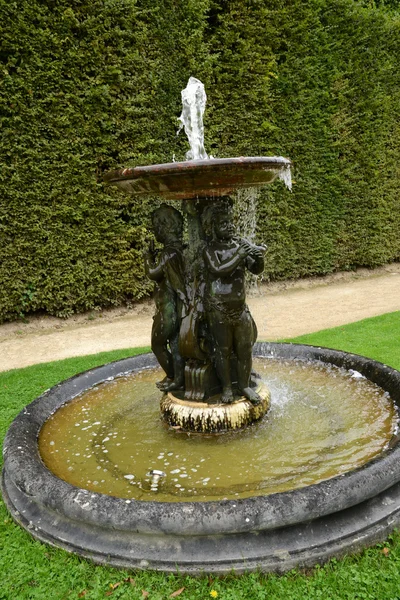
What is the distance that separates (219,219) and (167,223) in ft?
1.87

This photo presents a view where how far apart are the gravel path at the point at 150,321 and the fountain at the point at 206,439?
3.65 metres

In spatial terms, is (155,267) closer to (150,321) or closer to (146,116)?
(150,321)

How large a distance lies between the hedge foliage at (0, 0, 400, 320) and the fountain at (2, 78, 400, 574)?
5637mm

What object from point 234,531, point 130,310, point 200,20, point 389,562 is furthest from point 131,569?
point 200,20

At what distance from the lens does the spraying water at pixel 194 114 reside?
4730 millimetres

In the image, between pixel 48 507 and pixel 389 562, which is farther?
pixel 48 507

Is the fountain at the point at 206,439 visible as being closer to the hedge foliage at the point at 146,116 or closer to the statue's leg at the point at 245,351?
the statue's leg at the point at 245,351

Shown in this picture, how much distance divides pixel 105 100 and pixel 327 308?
655cm

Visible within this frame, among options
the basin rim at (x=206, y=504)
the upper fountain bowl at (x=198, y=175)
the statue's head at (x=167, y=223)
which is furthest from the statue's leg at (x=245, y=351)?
the basin rim at (x=206, y=504)

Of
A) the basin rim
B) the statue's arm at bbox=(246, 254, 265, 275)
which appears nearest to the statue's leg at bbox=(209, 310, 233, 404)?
the statue's arm at bbox=(246, 254, 265, 275)

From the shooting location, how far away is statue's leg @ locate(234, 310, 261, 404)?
14.0 ft

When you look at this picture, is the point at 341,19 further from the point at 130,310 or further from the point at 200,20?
the point at 130,310

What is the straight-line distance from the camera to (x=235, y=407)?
Result: 168 inches

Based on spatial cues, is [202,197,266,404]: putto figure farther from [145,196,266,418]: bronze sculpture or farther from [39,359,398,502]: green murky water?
[39,359,398,502]: green murky water
